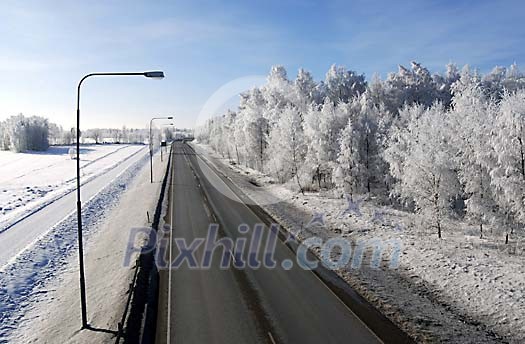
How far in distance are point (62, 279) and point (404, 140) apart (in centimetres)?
3052

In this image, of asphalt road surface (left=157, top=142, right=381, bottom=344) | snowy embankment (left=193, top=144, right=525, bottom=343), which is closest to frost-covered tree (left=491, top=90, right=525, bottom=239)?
snowy embankment (left=193, top=144, right=525, bottom=343)

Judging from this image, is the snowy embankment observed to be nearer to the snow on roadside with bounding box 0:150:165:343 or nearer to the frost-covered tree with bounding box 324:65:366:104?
the snow on roadside with bounding box 0:150:165:343

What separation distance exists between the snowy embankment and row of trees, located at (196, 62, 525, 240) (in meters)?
2.47

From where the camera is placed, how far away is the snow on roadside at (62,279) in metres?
14.4

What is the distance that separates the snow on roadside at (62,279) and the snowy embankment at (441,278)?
35.6 ft

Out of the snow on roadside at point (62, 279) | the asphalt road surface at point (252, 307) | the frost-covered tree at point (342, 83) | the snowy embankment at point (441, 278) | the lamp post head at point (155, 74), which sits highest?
the frost-covered tree at point (342, 83)

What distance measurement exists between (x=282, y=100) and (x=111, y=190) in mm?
31482

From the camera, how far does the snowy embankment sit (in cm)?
1292

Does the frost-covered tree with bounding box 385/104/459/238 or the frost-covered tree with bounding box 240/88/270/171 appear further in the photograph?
the frost-covered tree with bounding box 240/88/270/171

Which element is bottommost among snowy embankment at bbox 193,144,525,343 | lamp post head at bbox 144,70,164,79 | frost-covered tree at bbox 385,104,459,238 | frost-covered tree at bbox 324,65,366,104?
snowy embankment at bbox 193,144,525,343

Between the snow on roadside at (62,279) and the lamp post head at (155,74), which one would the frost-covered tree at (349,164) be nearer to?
Answer: the snow on roadside at (62,279)

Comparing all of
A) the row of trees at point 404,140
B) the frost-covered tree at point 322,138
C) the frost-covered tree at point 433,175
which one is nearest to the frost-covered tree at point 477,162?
the row of trees at point 404,140

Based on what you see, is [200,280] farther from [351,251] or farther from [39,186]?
[39,186]

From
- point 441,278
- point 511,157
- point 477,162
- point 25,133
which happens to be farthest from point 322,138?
point 25,133
